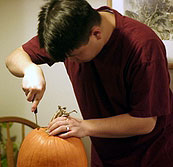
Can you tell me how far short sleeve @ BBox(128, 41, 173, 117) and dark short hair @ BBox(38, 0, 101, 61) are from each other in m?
0.19

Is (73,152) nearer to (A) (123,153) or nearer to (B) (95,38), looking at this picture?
(A) (123,153)

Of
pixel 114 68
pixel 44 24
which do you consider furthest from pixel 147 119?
pixel 44 24

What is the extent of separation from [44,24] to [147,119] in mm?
431

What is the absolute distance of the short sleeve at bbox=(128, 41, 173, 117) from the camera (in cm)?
91

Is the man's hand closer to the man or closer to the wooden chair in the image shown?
the man

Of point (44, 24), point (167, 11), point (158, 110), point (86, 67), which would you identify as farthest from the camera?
point (167, 11)

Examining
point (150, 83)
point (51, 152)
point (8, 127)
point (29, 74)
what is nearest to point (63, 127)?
point (51, 152)

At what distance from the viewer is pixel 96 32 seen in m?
0.87

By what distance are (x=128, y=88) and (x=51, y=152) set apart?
331mm

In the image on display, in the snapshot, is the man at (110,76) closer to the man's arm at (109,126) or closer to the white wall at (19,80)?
the man's arm at (109,126)

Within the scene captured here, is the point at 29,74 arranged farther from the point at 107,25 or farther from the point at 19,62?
the point at 107,25

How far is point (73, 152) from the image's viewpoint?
1002 mm

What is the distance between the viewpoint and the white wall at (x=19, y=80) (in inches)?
67.5

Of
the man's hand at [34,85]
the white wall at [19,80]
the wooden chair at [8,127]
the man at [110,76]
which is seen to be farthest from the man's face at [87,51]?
the wooden chair at [8,127]
